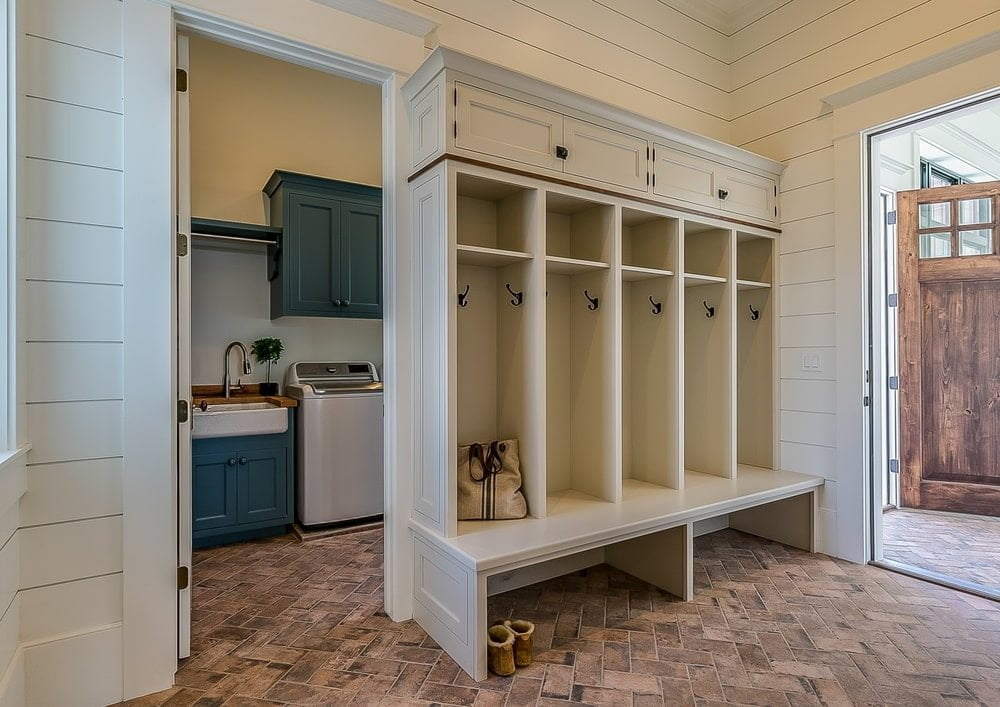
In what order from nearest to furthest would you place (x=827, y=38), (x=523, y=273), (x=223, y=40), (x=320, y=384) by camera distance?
(x=223, y=40) < (x=523, y=273) < (x=827, y=38) < (x=320, y=384)

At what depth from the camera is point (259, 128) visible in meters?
4.14

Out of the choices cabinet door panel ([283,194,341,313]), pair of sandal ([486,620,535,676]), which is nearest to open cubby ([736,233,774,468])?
pair of sandal ([486,620,535,676])

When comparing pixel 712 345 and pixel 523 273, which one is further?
pixel 712 345

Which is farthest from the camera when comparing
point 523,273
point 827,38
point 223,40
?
point 827,38

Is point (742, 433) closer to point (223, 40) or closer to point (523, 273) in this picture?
point (523, 273)

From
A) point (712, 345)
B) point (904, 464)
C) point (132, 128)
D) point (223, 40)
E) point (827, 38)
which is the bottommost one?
point (904, 464)

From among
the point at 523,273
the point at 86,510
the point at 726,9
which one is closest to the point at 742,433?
the point at 523,273

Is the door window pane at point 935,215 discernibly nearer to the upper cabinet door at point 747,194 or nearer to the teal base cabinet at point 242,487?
the upper cabinet door at point 747,194

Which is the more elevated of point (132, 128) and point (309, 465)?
point (132, 128)

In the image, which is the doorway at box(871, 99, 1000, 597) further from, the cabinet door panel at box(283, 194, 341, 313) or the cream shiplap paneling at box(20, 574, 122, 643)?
the cream shiplap paneling at box(20, 574, 122, 643)

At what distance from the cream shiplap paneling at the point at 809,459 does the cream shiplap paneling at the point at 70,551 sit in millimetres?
3422

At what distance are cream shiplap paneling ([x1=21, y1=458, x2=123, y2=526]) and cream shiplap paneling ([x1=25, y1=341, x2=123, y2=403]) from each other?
0.23 meters

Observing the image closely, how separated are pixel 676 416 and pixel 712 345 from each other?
0.63 meters

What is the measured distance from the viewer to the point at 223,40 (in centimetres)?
210
